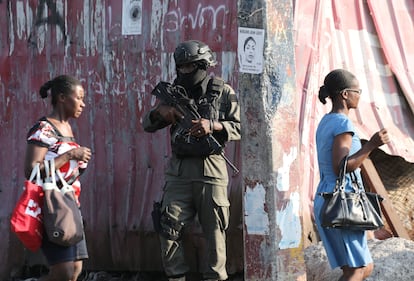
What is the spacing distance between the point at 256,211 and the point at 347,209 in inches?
23.0

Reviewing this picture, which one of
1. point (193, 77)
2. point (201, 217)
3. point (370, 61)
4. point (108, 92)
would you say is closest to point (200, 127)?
point (193, 77)

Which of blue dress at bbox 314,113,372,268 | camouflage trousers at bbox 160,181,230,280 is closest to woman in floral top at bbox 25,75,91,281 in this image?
camouflage trousers at bbox 160,181,230,280

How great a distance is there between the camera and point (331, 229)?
5.59m

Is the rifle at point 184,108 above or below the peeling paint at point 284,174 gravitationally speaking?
above

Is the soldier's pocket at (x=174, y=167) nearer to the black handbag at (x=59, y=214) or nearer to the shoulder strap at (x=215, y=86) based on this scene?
the shoulder strap at (x=215, y=86)

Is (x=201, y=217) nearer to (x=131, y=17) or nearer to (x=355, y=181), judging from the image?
(x=355, y=181)

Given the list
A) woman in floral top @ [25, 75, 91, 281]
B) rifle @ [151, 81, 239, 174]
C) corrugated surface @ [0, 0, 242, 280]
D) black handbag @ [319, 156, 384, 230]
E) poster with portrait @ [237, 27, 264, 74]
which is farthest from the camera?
corrugated surface @ [0, 0, 242, 280]

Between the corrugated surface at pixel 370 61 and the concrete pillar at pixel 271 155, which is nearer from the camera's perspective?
the concrete pillar at pixel 271 155

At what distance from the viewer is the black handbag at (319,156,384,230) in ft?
17.8

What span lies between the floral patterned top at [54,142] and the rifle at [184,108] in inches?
35.5

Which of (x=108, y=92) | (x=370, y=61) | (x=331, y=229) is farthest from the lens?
(x=370, y=61)

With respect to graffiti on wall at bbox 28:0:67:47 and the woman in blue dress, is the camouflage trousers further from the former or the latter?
graffiti on wall at bbox 28:0:67:47

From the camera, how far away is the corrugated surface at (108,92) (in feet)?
Result: 25.2

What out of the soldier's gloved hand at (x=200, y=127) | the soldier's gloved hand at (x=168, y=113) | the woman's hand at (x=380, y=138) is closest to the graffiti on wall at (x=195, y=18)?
the soldier's gloved hand at (x=168, y=113)
